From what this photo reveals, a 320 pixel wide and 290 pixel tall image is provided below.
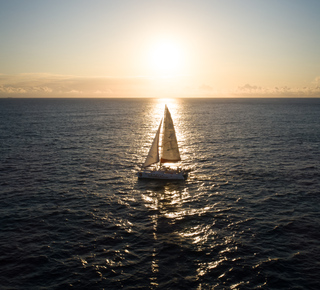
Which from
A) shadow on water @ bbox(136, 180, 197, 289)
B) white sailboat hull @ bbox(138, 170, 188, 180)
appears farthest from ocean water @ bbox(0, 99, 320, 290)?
white sailboat hull @ bbox(138, 170, 188, 180)

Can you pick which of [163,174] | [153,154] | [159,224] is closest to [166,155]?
[153,154]

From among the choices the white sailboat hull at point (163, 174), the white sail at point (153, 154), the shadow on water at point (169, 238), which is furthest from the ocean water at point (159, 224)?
the white sail at point (153, 154)

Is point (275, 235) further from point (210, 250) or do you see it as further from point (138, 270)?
point (138, 270)

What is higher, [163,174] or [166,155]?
[166,155]

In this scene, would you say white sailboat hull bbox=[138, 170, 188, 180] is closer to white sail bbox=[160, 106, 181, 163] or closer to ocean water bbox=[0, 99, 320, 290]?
ocean water bbox=[0, 99, 320, 290]

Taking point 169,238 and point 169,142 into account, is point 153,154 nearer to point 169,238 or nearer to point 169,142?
point 169,142
